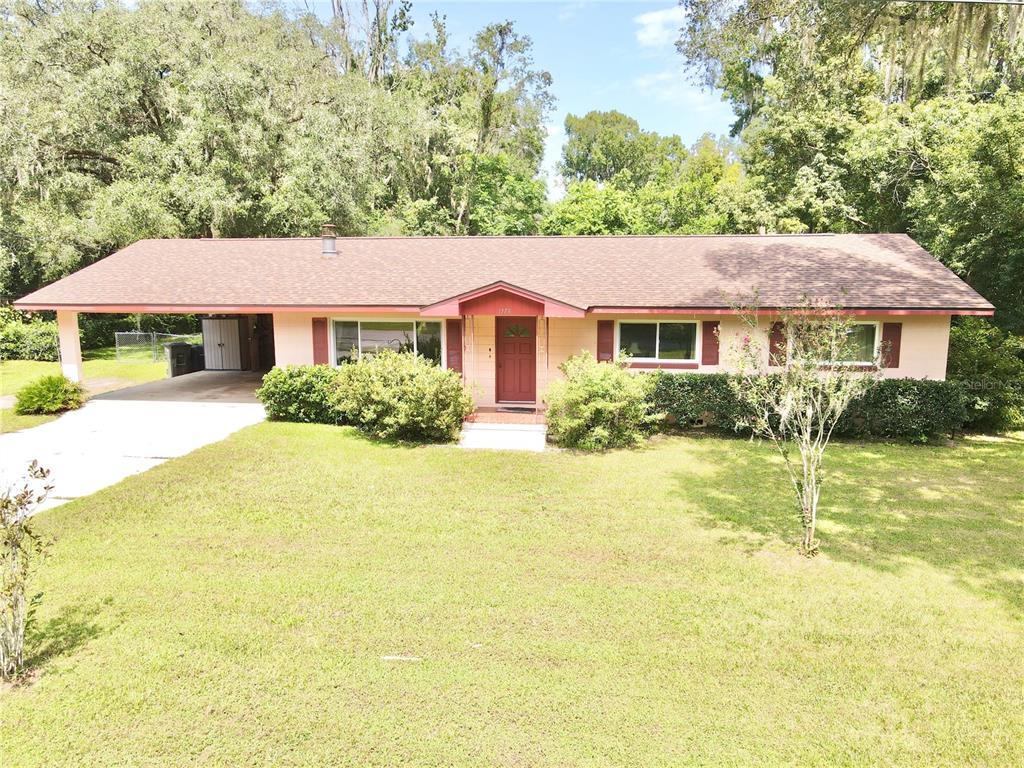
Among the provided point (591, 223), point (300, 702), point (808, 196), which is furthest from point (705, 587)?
point (591, 223)

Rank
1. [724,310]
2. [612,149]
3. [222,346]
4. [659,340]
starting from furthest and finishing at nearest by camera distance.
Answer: [612,149]
[222,346]
[659,340]
[724,310]

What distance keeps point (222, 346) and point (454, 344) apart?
1143 centimetres

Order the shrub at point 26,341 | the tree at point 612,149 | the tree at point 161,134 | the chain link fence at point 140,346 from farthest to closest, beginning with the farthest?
the tree at point 612,149, the chain link fence at point 140,346, the shrub at point 26,341, the tree at point 161,134

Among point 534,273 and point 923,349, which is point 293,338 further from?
point 923,349

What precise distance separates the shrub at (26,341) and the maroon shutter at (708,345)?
79.6 feet

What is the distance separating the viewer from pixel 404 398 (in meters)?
12.5

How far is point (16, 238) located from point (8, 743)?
25.9 meters

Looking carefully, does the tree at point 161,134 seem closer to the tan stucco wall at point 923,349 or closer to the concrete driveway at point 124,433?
the concrete driveway at point 124,433

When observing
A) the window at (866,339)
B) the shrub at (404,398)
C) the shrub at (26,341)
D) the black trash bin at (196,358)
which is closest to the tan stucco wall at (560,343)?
the window at (866,339)

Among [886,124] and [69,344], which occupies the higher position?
[886,124]

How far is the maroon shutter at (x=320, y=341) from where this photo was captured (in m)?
15.6

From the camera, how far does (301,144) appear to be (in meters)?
24.5

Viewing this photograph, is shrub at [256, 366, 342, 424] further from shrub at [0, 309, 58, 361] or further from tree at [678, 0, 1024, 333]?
shrub at [0, 309, 58, 361]

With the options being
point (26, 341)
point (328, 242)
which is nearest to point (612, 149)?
point (328, 242)
